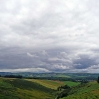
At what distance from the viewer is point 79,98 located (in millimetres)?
144875

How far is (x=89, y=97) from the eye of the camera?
5748 inches

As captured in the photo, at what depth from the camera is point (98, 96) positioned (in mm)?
147750

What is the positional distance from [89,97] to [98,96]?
678cm

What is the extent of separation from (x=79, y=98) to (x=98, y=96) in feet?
45.4

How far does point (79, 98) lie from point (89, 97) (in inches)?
279
